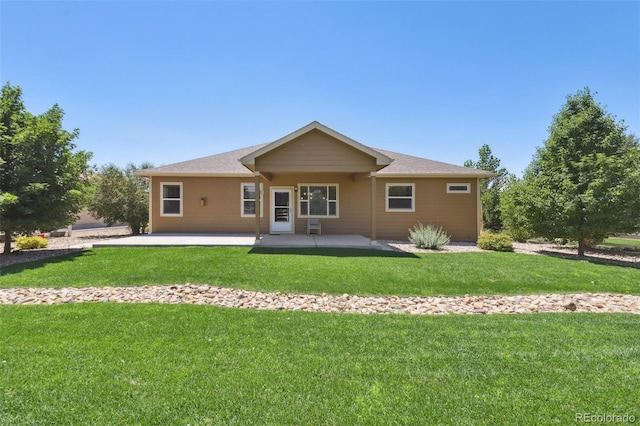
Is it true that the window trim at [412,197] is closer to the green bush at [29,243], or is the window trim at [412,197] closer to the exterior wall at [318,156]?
the exterior wall at [318,156]

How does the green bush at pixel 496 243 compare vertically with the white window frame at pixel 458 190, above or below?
below

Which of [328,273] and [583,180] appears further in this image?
[583,180]

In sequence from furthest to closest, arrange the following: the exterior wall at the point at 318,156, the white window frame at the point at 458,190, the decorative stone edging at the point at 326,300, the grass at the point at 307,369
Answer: the white window frame at the point at 458,190 < the exterior wall at the point at 318,156 < the decorative stone edging at the point at 326,300 < the grass at the point at 307,369

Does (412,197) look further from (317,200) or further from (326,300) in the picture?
(326,300)

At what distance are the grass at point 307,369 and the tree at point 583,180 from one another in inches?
298

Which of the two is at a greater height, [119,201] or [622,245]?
[119,201]

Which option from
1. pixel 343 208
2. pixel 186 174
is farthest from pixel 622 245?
pixel 186 174

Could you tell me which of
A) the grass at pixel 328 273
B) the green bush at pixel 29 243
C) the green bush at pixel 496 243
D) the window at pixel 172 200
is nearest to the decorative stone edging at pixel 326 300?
the grass at pixel 328 273

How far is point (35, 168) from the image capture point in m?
9.41

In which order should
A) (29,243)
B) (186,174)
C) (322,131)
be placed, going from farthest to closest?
(186,174)
(29,243)
(322,131)

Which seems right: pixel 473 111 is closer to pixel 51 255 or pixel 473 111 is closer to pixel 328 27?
pixel 328 27

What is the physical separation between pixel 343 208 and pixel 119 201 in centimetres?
1229

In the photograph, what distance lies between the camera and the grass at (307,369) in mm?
2377

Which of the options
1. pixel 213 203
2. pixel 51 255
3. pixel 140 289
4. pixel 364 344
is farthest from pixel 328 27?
pixel 51 255
